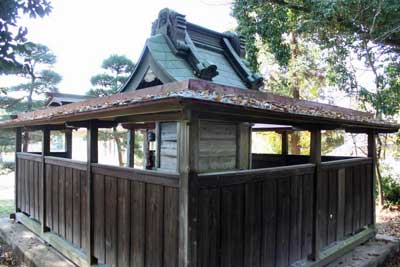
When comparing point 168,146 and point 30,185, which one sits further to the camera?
point 30,185

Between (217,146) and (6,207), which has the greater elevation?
(217,146)

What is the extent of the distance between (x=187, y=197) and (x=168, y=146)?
2.55 m

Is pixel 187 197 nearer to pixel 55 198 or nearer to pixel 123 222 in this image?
pixel 123 222

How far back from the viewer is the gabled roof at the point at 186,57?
6039 mm

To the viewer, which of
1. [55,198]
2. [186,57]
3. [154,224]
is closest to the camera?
[154,224]

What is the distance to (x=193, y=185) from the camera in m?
2.70

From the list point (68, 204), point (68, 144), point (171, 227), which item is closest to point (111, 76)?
point (68, 144)

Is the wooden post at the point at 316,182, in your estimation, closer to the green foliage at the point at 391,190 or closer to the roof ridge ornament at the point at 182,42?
the roof ridge ornament at the point at 182,42

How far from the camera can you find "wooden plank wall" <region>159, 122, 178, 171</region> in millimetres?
5020

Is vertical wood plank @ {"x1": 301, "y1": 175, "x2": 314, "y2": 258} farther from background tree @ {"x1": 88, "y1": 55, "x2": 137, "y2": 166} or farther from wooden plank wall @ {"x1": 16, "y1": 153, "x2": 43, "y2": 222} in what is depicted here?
background tree @ {"x1": 88, "y1": 55, "x2": 137, "y2": 166}

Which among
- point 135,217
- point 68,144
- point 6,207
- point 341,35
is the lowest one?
point 6,207

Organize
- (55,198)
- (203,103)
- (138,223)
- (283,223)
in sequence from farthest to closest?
(55,198) < (283,223) < (138,223) < (203,103)

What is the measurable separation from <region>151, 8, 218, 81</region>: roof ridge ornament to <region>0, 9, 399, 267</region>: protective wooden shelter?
3 centimetres

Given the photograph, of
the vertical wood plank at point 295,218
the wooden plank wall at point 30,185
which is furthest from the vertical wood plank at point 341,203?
the wooden plank wall at point 30,185
